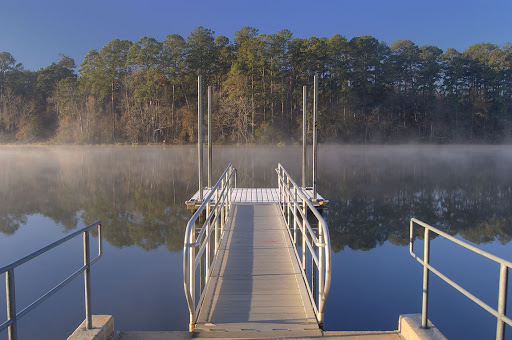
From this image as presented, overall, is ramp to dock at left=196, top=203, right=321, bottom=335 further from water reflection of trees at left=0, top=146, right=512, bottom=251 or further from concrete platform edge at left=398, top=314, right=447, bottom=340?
water reflection of trees at left=0, top=146, right=512, bottom=251

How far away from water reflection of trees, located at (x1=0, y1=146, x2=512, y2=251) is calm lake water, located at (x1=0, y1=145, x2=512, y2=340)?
48 mm

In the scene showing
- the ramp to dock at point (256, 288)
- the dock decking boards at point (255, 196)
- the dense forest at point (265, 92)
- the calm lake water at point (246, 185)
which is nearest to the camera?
the ramp to dock at point (256, 288)

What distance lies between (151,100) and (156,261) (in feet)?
116

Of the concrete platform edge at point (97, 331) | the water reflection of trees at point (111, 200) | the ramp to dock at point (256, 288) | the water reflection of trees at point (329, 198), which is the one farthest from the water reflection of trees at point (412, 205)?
the concrete platform edge at point (97, 331)

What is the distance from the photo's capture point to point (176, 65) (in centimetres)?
4022

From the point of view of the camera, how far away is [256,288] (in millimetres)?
4027

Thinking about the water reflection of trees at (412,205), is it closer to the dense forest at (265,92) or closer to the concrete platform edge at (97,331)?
the concrete platform edge at (97,331)

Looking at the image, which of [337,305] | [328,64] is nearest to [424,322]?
[337,305]

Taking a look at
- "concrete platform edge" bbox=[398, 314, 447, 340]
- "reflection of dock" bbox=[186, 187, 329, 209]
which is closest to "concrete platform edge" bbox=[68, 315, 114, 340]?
"concrete platform edge" bbox=[398, 314, 447, 340]

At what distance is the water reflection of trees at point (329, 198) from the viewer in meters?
9.66

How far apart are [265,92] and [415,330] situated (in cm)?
→ 3656

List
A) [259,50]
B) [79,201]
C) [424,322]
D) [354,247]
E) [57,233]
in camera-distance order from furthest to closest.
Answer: [259,50] → [79,201] → [57,233] → [354,247] → [424,322]

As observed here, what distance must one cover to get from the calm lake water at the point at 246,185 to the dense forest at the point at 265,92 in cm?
2059

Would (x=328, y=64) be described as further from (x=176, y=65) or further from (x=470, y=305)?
(x=470, y=305)
